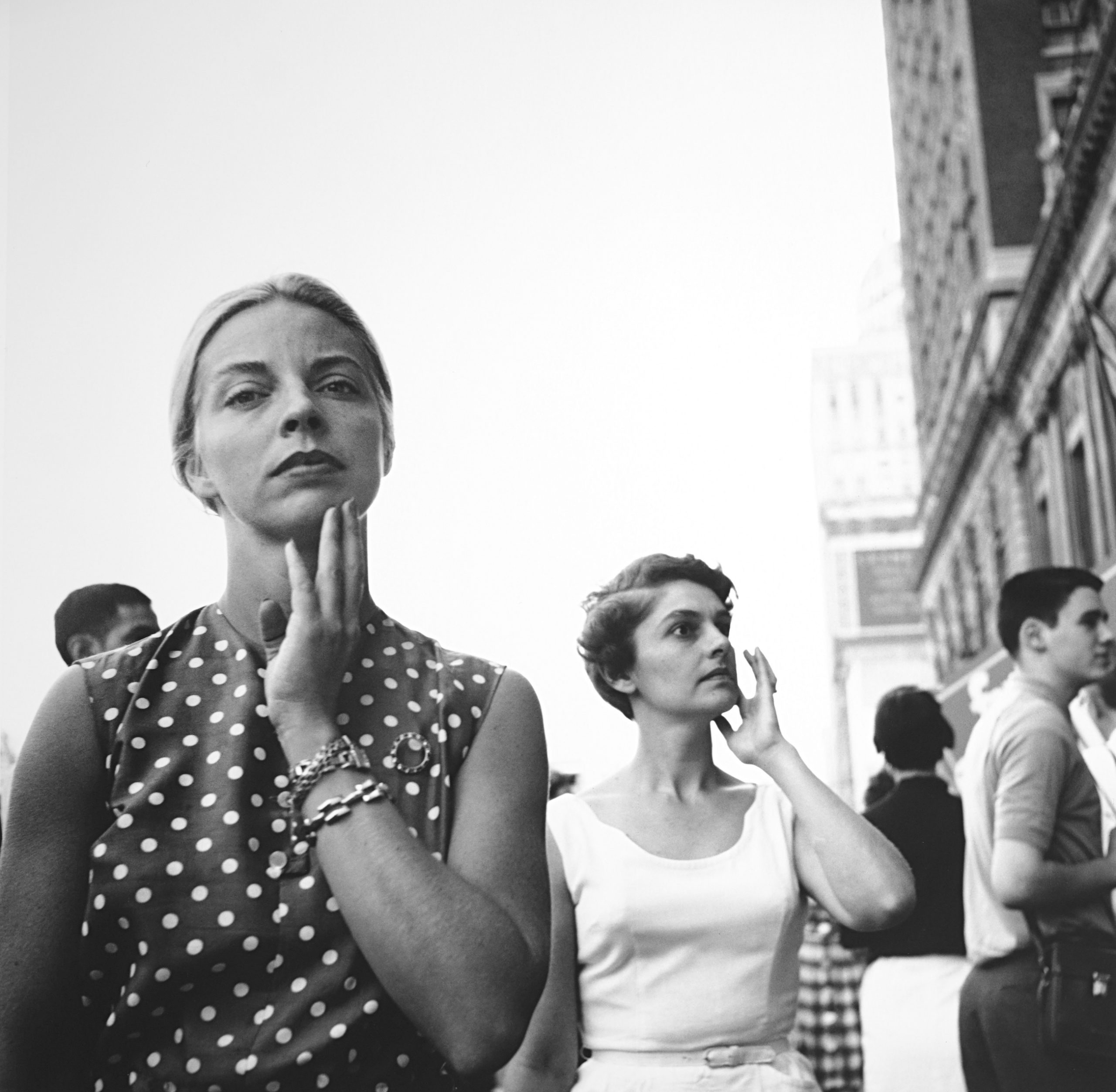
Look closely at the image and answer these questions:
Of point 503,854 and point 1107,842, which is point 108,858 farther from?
point 1107,842

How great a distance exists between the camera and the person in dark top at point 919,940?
2.95 m

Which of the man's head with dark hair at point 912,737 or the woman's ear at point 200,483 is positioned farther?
the man's head with dark hair at point 912,737

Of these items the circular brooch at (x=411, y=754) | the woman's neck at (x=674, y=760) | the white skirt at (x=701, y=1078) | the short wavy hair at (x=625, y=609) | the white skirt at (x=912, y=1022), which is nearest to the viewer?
the circular brooch at (x=411, y=754)

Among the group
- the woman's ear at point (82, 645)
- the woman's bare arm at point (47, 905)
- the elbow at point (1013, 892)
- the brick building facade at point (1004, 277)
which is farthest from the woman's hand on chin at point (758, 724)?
the brick building facade at point (1004, 277)

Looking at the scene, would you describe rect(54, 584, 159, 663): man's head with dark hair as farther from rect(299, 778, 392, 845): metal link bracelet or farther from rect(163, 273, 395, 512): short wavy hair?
rect(299, 778, 392, 845): metal link bracelet

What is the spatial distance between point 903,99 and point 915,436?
206cm

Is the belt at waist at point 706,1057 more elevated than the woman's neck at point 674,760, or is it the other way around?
the woman's neck at point 674,760

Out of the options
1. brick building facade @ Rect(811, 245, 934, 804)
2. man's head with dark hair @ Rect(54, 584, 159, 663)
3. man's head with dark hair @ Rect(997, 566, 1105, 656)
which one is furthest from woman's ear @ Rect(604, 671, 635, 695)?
brick building facade @ Rect(811, 245, 934, 804)

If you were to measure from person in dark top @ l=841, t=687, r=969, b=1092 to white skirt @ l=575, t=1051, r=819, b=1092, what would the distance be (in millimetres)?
1100

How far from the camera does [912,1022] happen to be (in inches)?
117

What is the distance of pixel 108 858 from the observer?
98 cm

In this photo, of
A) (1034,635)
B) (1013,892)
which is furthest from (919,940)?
(1034,635)

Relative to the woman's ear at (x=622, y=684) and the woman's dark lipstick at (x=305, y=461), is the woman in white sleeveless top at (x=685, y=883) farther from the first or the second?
the woman's dark lipstick at (x=305, y=461)

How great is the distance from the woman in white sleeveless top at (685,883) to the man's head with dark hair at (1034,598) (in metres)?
1.20
